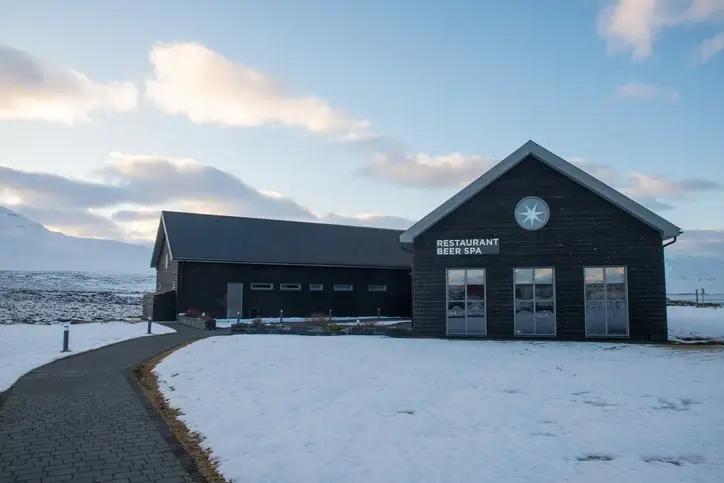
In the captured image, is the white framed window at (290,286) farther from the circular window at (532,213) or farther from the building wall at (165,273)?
the circular window at (532,213)

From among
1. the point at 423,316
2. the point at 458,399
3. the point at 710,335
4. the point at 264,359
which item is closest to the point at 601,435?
the point at 458,399

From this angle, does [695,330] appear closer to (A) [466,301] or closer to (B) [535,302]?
(B) [535,302]

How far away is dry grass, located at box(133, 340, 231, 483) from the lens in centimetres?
677

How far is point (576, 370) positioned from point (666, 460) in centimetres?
682

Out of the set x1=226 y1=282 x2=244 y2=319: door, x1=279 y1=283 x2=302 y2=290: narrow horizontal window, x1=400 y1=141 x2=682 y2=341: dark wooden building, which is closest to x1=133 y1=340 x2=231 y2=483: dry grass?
x1=400 y1=141 x2=682 y2=341: dark wooden building

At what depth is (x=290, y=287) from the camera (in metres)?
35.4

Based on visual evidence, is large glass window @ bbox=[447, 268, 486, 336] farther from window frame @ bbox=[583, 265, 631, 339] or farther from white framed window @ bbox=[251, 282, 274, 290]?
white framed window @ bbox=[251, 282, 274, 290]

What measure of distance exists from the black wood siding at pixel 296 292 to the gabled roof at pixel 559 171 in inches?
579

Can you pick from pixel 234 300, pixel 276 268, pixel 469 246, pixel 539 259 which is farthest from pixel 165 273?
pixel 539 259

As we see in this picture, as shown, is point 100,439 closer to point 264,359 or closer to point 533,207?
point 264,359

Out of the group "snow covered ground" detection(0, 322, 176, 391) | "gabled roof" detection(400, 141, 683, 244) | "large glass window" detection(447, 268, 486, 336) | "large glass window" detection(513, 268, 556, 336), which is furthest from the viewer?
"large glass window" detection(447, 268, 486, 336)

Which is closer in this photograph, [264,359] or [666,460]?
[666,460]

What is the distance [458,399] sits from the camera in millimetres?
10320

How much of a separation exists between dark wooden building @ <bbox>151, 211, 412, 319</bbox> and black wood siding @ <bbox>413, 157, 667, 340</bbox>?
14.7m
